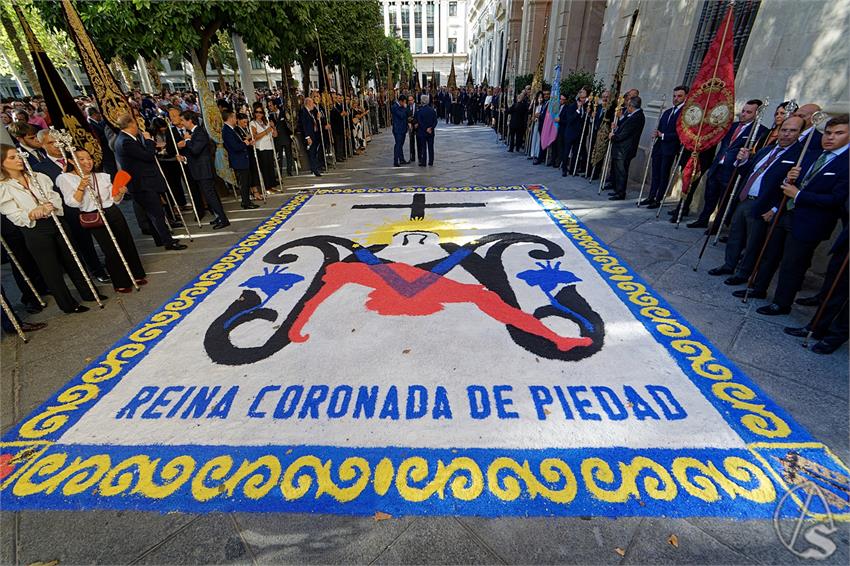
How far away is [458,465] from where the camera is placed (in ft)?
7.83

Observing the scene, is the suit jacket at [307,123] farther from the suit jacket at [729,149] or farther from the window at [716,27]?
the suit jacket at [729,149]

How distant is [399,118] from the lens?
11.3 metres

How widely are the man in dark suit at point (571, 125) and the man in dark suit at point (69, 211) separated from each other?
9766 millimetres

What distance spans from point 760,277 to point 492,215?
153 inches

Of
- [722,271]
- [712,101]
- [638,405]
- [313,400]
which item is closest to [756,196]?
[722,271]

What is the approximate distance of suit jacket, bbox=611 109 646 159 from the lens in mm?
7471

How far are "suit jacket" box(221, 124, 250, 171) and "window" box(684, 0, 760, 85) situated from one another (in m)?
9.23

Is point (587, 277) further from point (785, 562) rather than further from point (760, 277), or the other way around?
point (785, 562)

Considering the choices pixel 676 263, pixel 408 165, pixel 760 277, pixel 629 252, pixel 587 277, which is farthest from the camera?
pixel 408 165

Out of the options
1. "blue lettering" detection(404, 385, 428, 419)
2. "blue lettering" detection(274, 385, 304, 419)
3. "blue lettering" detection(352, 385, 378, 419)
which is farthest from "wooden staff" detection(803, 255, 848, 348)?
"blue lettering" detection(274, 385, 304, 419)

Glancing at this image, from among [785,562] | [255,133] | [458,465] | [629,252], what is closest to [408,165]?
[255,133]

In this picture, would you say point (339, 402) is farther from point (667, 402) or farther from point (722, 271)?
point (722, 271)

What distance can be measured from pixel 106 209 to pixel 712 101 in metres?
8.32

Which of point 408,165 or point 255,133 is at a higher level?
point 255,133
